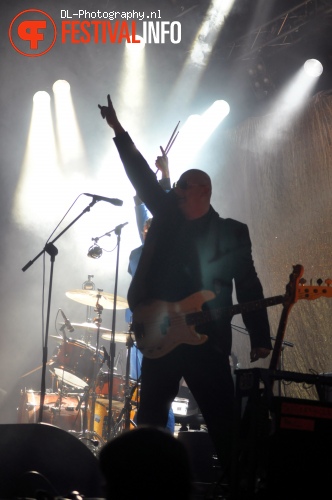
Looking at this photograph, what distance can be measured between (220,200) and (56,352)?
367cm

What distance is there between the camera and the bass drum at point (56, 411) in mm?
7836

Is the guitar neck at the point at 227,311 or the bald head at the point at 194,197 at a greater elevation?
the bald head at the point at 194,197

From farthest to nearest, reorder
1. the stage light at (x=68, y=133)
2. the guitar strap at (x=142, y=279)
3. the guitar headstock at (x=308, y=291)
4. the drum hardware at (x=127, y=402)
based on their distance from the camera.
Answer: the stage light at (x=68, y=133), the drum hardware at (x=127, y=402), the guitar headstock at (x=308, y=291), the guitar strap at (x=142, y=279)

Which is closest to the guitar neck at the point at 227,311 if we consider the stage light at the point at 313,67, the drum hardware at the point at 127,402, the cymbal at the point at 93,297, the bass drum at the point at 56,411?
the drum hardware at the point at 127,402

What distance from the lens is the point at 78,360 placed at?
7547 mm

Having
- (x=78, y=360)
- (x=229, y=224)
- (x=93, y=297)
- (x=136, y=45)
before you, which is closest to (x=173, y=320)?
(x=229, y=224)

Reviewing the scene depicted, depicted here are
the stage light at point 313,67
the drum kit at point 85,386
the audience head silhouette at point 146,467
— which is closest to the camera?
the audience head silhouette at point 146,467

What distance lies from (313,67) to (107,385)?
4780 mm

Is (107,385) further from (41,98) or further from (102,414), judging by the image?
(41,98)

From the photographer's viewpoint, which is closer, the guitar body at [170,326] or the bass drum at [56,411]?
the guitar body at [170,326]

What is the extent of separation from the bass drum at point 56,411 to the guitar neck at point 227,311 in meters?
4.82
